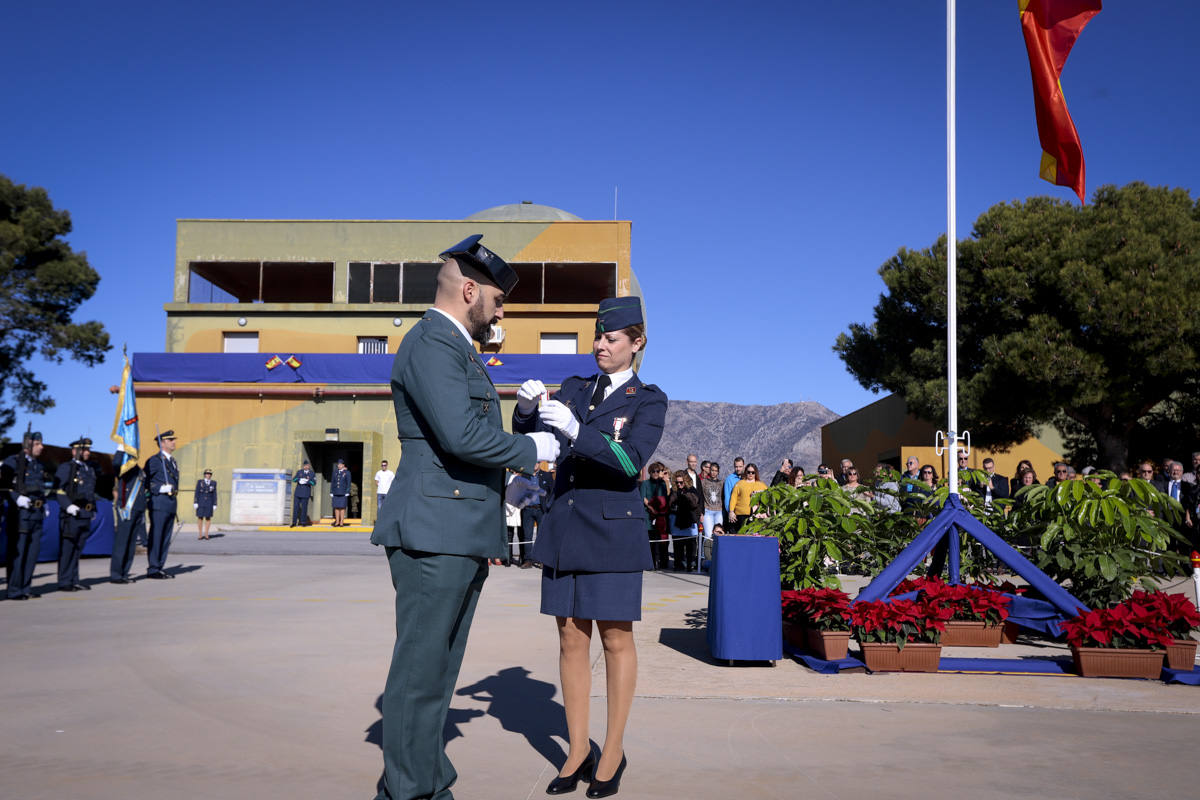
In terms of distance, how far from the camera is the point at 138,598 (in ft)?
33.6

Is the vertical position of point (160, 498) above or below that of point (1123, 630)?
above

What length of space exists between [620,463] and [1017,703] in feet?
10.7

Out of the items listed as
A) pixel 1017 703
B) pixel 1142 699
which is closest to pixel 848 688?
pixel 1017 703

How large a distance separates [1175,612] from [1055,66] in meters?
4.45

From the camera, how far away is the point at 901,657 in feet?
20.5

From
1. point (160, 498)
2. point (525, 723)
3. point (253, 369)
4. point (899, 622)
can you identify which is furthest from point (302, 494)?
point (525, 723)

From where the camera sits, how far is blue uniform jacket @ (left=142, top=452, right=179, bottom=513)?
12188mm

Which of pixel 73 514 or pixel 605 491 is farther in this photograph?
pixel 73 514

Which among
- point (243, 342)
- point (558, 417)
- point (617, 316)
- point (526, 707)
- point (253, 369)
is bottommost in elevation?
point (526, 707)

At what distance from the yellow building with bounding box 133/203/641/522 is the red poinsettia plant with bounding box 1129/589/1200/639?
2121 cm

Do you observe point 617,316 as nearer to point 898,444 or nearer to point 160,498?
point 160,498

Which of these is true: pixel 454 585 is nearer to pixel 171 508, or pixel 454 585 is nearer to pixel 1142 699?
pixel 1142 699

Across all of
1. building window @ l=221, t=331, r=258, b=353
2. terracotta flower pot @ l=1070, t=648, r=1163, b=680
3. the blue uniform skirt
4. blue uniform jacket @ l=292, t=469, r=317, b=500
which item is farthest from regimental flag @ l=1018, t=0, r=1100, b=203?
building window @ l=221, t=331, r=258, b=353

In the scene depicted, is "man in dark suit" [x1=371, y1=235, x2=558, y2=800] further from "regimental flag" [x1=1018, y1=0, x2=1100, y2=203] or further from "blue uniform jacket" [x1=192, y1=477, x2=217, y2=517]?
"blue uniform jacket" [x1=192, y1=477, x2=217, y2=517]
